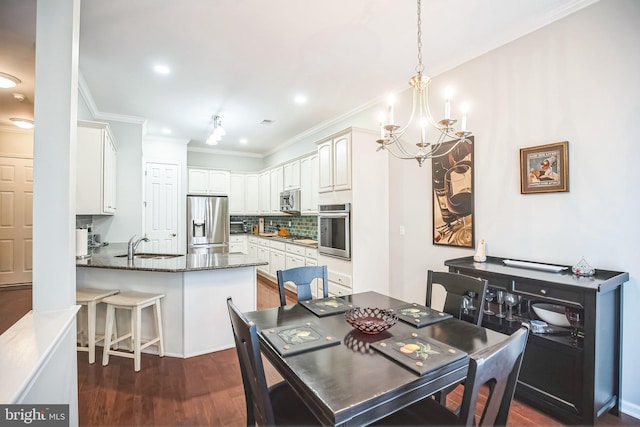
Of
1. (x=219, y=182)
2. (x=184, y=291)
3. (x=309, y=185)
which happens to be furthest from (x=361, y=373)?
(x=219, y=182)

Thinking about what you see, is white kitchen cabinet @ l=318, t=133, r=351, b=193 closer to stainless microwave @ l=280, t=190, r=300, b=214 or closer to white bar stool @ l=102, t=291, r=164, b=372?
stainless microwave @ l=280, t=190, r=300, b=214

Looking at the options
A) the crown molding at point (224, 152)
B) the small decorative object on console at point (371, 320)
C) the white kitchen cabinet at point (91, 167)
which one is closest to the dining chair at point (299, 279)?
the small decorative object on console at point (371, 320)

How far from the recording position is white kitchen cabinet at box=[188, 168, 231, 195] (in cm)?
665

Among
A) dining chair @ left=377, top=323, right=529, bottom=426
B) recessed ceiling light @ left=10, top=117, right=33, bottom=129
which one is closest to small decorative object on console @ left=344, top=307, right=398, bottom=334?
dining chair @ left=377, top=323, right=529, bottom=426

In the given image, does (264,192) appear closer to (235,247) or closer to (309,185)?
(235,247)

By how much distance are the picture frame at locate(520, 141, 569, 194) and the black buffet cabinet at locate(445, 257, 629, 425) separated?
2.26 ft

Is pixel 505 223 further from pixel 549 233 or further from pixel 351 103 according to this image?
pixel 351 103

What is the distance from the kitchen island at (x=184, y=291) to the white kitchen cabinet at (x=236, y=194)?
4166mm

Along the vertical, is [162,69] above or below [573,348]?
above

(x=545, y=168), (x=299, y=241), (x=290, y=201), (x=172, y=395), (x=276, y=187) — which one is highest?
(x=276, y=187)

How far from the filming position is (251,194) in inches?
292

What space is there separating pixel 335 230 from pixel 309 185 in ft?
5.06

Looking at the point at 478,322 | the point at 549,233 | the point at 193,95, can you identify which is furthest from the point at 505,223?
the point at 193,95

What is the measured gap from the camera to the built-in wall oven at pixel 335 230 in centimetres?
379
